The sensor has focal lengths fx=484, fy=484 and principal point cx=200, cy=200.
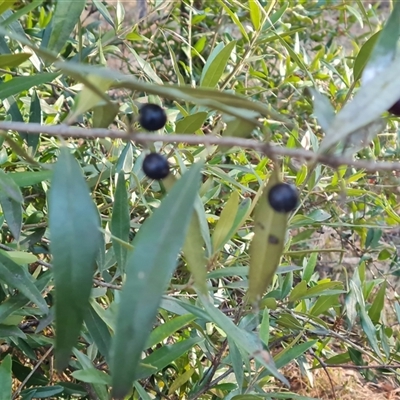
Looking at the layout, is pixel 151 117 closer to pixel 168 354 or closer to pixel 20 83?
pixel 20 83

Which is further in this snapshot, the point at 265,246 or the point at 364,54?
the point at 364,54

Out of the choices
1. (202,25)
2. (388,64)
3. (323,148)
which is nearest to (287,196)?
(323,148)

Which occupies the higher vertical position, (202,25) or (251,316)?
(202,25)

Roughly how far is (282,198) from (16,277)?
0.43 meters

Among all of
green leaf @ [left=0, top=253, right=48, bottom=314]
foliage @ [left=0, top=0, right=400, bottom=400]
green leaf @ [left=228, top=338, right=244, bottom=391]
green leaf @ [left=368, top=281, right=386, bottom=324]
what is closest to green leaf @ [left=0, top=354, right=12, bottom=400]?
foliage @ [left=0, top=0, right=400, bottom=400]

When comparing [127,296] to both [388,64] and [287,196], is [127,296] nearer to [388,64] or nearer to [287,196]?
[287,196]

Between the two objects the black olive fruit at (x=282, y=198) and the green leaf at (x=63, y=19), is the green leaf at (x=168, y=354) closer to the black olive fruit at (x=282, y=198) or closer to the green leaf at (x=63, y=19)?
the black olive fruit at (x=282, y=198)

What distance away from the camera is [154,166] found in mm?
443

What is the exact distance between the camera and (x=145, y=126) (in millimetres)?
445

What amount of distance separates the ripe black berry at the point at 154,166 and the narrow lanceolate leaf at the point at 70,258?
0.21 feet

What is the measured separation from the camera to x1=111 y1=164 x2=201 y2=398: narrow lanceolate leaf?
33 centimetres

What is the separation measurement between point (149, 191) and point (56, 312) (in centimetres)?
80

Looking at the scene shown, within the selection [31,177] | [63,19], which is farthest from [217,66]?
[31,177]

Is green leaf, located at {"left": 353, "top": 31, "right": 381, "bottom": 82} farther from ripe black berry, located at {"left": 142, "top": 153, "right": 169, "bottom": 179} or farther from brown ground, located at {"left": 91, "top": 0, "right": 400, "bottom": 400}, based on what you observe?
brown ground, located at {"left": 91, "top": 0, "right": 400, "bottom": 400}
